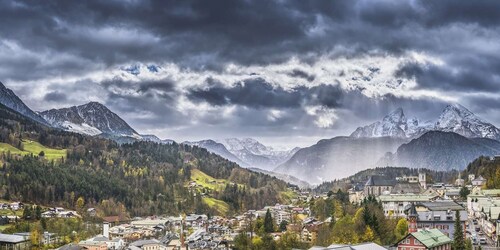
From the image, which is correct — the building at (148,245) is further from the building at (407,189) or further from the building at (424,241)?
the building at (424,241)

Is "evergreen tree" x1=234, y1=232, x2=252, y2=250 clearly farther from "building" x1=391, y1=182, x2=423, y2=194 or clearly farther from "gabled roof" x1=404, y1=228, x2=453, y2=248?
"building" x1=391, y1=182, x2=423, y2=194

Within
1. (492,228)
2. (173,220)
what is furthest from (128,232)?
(492,228)

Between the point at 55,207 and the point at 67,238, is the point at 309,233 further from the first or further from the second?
the point at 55,207

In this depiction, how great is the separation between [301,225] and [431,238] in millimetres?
47571

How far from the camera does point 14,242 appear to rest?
444 ft

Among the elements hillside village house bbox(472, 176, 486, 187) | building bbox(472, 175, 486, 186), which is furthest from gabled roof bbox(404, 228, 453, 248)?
building bbox(472, 175, 486, 186)

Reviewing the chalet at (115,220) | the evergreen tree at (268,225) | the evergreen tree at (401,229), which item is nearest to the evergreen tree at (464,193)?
the evergreen tree at (268,225)

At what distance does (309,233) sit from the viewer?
4766 inches

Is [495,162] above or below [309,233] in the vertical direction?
above

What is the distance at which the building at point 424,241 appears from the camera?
86375 mm

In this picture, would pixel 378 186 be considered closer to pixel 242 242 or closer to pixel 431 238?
pixel 242 242

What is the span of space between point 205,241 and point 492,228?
62.2 m

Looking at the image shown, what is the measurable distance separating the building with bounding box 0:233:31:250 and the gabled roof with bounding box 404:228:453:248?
268ft

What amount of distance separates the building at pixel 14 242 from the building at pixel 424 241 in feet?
263
